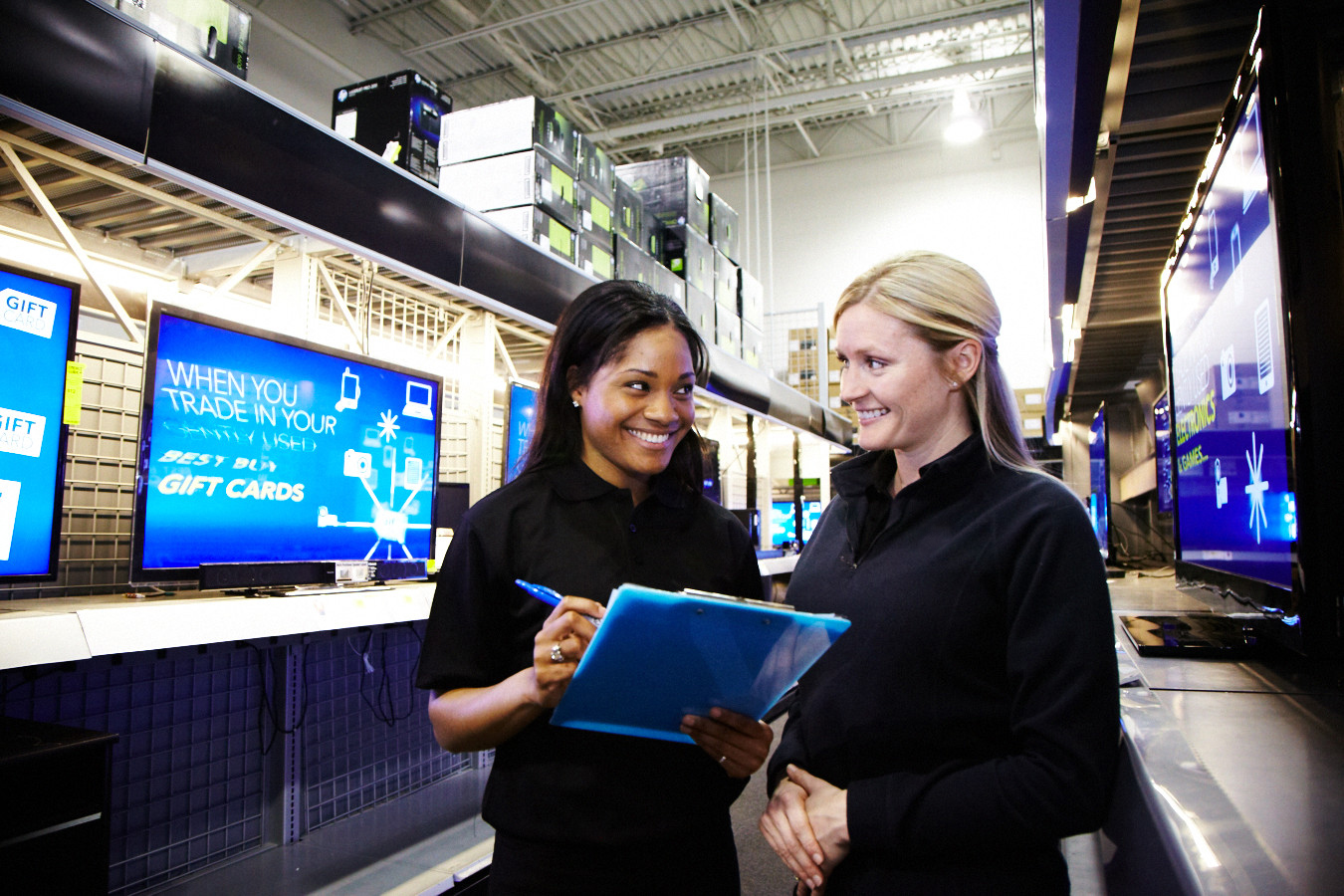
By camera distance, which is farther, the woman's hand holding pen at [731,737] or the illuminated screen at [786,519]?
the illuminated screen at [786,519]

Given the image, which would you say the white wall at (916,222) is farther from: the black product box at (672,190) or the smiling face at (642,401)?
the smiling face at (642,401)

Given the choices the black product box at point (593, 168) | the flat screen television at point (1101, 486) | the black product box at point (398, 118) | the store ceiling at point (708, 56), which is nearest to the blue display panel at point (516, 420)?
the black product box at point (398, 118)

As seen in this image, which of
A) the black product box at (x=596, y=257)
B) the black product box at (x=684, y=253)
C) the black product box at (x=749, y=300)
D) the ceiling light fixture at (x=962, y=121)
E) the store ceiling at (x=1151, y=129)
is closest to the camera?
the store ceiling at (x=1151, y=129)

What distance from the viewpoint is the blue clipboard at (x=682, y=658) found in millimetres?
707

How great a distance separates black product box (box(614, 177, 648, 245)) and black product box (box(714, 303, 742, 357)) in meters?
1.01

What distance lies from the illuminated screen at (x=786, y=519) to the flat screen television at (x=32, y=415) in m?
6.70

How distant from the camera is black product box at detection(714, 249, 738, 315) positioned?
542 cm

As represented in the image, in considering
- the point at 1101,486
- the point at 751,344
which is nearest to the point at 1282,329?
the point at 751,344

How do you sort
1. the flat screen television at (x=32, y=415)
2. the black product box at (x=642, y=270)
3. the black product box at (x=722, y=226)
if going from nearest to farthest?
1. the flat screen television at (x=32, y=415)
2. the black product box at (x=642, y=270)
3. the black product box at (x=722, y=226)

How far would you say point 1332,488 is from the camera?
1.19 metres

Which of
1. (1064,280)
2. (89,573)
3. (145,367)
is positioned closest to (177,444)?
(145,367)

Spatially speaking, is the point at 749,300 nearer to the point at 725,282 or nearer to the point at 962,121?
the point at 725,282

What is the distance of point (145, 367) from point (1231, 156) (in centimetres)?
228

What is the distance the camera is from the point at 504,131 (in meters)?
3.28
